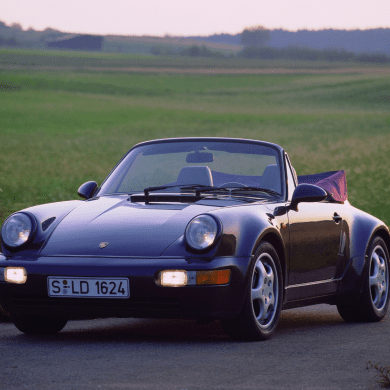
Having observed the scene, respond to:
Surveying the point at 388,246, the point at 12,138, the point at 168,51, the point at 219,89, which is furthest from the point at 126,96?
the point at 388,246

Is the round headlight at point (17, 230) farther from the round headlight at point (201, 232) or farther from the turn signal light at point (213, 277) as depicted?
the turn signal light at point (213, 277)

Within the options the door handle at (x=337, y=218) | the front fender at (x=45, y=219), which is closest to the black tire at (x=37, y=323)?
the front fender at (x=45, y=219)

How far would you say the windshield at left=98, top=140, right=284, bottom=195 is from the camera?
23.0 feet

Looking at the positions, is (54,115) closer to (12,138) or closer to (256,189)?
(12,138)

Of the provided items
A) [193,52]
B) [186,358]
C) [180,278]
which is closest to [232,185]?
[180,278]

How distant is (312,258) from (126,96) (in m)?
61.8

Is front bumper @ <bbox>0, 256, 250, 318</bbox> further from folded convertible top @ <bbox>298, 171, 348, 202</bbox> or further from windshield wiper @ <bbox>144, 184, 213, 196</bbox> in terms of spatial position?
folded convertible top @ <bbox>298, 171, 348, 202</bbox>

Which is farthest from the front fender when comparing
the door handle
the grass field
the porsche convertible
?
the grass field

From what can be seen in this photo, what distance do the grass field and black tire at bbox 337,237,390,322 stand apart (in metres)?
8.39

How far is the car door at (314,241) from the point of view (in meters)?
6.58

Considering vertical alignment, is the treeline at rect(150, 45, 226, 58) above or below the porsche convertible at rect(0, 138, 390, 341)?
below

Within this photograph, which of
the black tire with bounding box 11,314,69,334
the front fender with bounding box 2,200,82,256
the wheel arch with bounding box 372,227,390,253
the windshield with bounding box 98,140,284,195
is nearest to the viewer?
the front fender with bounding box 2,200,82,256

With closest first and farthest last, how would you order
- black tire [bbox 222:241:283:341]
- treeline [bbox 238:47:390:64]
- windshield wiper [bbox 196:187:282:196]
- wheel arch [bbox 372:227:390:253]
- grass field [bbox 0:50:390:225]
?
black tire [bbox 222:241:283:341] < windshield wiper [bbox 196:187:282:196] < wheel arch [bbox 372:227:390:253] < grass field [bbox 0:50:390:225] < treeline [bbox 238:47:390:64]

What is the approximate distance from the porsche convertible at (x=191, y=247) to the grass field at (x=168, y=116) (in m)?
8.33
